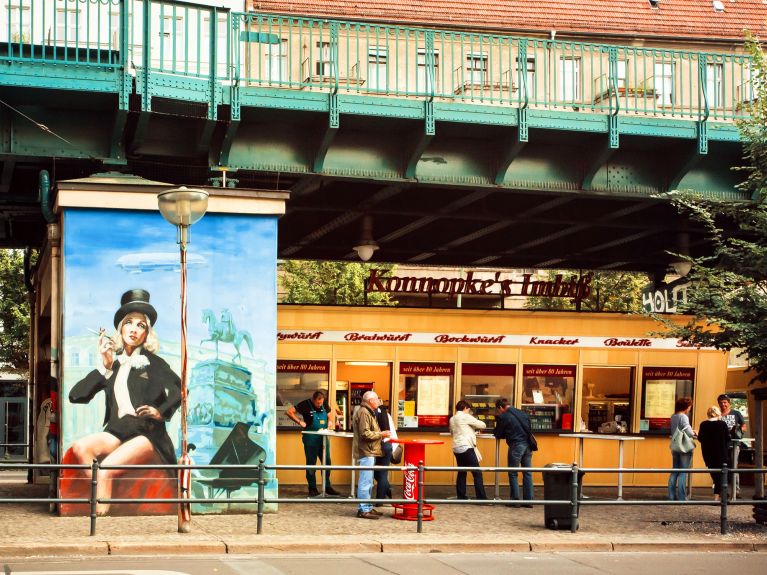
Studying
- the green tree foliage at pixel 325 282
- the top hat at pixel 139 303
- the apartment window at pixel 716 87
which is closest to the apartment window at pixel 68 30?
the top hat at pixel 139 303

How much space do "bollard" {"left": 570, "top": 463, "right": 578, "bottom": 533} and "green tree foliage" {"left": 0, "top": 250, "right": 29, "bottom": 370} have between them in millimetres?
32475

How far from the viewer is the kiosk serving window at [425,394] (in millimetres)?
23359

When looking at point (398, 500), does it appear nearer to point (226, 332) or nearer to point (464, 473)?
point (226, 332)

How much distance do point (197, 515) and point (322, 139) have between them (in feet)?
18.7

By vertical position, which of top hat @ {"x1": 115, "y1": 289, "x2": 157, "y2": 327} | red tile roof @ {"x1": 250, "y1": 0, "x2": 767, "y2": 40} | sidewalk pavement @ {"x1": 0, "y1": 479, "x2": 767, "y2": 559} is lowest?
sidewalk pavement @ {"x1": 0, "y1": 479, "x2": 767, "y2": 559}

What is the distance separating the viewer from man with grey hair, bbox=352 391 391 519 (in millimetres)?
17250

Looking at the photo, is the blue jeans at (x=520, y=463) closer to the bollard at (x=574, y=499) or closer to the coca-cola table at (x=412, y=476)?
the coca-cola table at (x=412, y=476)

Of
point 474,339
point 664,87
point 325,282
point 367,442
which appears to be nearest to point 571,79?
point 474,339

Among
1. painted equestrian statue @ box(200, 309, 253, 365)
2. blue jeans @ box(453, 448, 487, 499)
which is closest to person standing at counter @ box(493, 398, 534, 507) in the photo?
blue jeans @ box(453, 448, 487, 499)

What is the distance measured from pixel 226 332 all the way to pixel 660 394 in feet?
36.2

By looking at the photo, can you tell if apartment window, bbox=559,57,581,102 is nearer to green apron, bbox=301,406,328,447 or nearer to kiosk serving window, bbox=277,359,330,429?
green apron, bbox=301,406,328,447

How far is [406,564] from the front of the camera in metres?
13.0

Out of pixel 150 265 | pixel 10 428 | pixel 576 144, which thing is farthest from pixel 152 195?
pixel 10 428

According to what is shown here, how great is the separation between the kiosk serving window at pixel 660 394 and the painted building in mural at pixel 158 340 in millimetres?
10124
